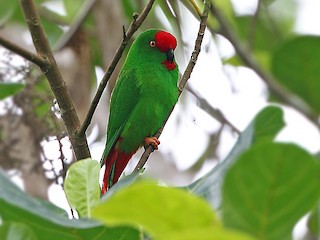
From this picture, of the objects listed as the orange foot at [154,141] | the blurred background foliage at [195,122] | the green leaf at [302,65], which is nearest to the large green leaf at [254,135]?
the blurred background foliage at [195,122]

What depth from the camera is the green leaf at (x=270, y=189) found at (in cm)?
85

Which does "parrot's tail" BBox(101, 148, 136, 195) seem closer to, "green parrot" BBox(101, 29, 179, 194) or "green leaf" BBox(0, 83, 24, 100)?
"green parrot" BBox(101, 29, 179, 194)

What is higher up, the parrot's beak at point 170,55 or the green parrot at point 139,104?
the parrot's beak at point 170,55

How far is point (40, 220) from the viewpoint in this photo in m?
1.12

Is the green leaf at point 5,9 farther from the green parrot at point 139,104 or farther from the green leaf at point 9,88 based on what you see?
the green leaf at point 9,88

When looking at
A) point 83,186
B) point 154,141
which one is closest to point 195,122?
point 154,141

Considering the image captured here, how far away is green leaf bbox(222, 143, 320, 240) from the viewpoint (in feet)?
2.80

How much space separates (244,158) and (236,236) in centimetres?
14

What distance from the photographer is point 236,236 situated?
2.48 ft

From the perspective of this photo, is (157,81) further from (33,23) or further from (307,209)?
(307,209)

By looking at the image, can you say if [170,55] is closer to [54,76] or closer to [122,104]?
[122,104]

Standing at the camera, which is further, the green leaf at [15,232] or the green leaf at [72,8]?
the green leaf at [72,8]

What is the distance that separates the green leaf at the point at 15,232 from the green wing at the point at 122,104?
2034mm

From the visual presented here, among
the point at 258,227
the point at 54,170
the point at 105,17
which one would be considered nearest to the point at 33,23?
the point at 54,170
